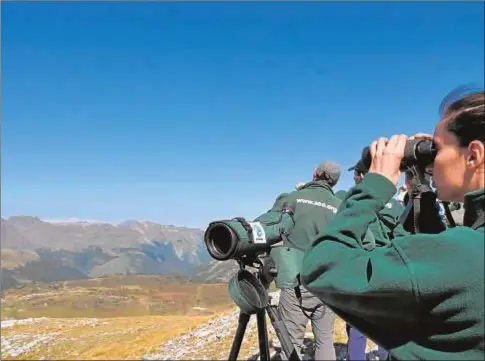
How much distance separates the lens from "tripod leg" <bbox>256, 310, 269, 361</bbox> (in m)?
3.02

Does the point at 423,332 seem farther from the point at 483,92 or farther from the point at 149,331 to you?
the point at 149,331

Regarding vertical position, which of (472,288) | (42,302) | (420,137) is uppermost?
(420,137)

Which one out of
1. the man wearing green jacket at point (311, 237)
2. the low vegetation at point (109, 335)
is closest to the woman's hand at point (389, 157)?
the man wearing green jacket at point (311, 237)

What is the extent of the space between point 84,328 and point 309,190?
4.99m

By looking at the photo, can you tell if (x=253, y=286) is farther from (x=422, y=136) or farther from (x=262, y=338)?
(x=422, y=136)

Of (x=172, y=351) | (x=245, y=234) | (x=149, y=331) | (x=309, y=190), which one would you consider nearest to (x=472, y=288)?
(x=245, y=234)

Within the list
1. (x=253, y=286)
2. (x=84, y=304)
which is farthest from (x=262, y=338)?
(x=84, y=304)

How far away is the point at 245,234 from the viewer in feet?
9.73

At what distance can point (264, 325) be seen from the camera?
3113 millimetres

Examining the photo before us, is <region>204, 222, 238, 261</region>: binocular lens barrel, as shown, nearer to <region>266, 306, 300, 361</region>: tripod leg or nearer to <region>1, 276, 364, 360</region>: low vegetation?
<region>266, 306, 300, 361</region>: tripod leg

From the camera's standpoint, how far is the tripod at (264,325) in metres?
3.07

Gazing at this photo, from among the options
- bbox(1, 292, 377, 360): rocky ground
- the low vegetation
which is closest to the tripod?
the low vegetation

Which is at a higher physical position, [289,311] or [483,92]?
[483,92]

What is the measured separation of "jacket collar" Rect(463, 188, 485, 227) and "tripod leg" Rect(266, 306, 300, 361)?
184 centimetres
